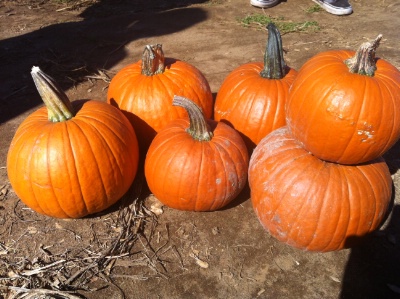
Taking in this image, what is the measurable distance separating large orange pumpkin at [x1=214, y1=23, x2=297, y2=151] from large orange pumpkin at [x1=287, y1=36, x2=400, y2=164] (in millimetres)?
715

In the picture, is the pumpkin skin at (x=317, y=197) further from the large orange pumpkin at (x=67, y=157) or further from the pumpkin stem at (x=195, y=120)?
the large orange pumpkin at (x=67, y=157)

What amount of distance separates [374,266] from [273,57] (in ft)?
6.75

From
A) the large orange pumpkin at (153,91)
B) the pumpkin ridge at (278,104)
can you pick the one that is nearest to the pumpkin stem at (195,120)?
the large orange pumpkin at (153,91)

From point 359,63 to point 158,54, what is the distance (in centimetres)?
192

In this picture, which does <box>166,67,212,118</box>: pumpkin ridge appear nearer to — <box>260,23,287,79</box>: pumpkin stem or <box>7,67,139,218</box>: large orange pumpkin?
<box>260,23,287,79</box>: pumpkin stem

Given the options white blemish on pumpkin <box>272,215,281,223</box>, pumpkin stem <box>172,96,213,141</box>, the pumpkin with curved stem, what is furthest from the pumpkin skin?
pumpkin stem <box>172,96,213,141</box>

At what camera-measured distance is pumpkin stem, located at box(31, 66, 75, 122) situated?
296cm

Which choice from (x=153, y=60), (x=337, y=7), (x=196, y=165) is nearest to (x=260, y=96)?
(x=196, y=165)

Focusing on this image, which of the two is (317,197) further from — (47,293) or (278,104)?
(47,293)

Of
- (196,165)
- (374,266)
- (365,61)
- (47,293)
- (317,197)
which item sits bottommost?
(374,266)

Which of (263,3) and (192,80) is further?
(263,3)

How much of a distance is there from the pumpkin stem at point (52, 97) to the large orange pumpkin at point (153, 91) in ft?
2.27

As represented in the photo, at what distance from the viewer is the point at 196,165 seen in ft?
10.2

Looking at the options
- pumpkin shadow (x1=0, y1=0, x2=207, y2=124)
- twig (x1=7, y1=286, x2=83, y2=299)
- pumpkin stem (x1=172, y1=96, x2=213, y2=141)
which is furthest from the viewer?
pumpkin shadow (x1=0, y1=0, x2=207, y2=124)
